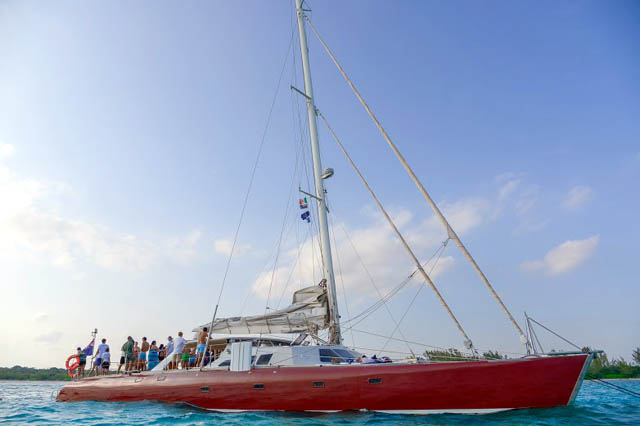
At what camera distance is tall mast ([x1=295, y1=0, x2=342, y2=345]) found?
41.1ft

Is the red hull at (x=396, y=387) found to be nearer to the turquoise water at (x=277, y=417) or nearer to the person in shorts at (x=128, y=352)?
the turquoise water at (x=277, y=417)

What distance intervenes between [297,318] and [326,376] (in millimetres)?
3894

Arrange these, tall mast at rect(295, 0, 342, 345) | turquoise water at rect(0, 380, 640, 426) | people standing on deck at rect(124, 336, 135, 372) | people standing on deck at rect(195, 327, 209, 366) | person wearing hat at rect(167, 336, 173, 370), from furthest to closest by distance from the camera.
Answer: people standing on deck at rect(124, 336, 135, 372) < person wearing hat at rect(167, 336, 173, 370) < tall mast at rect(295, 0, 342, 345) < people standing on deck at rect(195, 327, 209, 366) < turquoise water at rect(0, 380, 640, 426)

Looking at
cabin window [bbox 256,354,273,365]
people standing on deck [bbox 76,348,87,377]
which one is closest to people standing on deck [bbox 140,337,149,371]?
people standing on deck [bbox 76,348,87,377]

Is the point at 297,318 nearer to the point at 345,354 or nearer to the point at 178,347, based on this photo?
the point at 345,354

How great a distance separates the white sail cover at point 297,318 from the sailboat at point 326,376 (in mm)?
36

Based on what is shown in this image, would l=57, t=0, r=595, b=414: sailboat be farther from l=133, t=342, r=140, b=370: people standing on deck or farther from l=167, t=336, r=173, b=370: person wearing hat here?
l=133, t=342, r=140, b=370: people standing on deck

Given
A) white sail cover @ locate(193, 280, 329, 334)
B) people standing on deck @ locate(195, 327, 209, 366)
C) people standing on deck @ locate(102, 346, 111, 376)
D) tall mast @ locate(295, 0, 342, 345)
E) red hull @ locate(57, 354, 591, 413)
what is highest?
tall mast @ locate(295, 0, 342, 345)

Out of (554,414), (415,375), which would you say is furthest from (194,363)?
(554,414)

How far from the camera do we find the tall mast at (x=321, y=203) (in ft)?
41.1

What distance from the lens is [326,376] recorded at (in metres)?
9.09

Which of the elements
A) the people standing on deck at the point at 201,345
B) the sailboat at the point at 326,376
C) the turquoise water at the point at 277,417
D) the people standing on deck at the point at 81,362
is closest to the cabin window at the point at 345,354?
the sailboat at the point at 326,376

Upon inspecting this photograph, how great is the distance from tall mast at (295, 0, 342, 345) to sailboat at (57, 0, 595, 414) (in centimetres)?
4

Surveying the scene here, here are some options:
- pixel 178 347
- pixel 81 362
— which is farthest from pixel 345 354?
pixel 81 362
